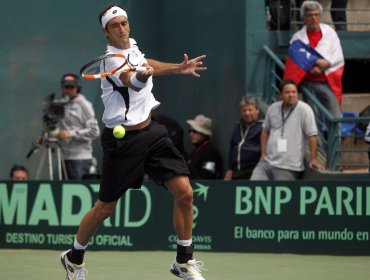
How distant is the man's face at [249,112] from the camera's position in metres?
13.7

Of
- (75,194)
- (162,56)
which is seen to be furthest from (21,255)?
(162,56)

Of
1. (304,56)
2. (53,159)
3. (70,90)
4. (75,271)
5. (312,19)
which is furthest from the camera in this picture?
(53,159)

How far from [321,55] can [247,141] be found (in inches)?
56.0

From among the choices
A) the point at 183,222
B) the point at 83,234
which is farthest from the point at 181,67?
the point at 83,234

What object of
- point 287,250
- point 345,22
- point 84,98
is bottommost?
point 287,250

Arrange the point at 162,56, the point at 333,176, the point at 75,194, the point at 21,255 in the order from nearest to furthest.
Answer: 1. the point at 21,255
2. the point at 75,194
3. the point at 333,176
4. the point at 162,56

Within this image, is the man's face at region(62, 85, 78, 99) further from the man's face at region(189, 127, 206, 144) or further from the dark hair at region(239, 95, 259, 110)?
the dark hair at region(239, 95, 259, 110)

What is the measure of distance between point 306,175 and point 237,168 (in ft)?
2.94

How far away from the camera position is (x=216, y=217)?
12.2 m

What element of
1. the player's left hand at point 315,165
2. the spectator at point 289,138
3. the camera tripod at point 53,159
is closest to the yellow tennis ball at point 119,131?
the spectator at point 289,138

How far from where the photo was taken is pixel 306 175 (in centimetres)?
1345

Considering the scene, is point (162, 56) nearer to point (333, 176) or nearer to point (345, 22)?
point (345, 22)

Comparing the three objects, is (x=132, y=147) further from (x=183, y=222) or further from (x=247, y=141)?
(x=247, y=141)

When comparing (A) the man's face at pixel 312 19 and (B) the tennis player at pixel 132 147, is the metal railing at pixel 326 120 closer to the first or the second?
(A) the man's face at pixel 312 19
